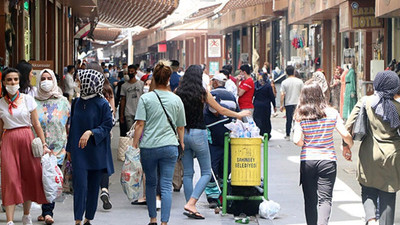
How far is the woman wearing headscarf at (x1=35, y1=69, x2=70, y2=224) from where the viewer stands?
9172 millimetres

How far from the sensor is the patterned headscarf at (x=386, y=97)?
7691 mm

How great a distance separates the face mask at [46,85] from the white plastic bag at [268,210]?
8.92 ft

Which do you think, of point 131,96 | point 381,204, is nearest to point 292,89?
point 131,96

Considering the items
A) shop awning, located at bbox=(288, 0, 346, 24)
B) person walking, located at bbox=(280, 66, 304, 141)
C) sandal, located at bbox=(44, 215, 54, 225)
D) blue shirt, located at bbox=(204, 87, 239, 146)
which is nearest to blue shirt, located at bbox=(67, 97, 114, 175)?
sandal, located at bbox=(44, 215, 54, 225)

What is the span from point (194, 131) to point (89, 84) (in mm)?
1556

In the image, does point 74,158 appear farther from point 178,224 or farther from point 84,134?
point 178,224

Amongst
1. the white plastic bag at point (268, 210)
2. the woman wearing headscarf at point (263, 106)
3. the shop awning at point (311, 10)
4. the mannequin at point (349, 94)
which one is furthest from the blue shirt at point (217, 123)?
the shop awning at point (311, 10)

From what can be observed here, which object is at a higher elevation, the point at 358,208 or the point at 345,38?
the point at 345,38

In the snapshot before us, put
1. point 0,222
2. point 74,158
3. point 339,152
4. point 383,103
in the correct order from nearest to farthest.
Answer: point 383,103 < point 74,158 < point 0,222 < point 339,152

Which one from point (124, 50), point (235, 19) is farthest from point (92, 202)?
point (124, 50)

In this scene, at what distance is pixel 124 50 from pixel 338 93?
83.0 metres

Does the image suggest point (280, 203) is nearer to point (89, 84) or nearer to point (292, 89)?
point (89, 84)

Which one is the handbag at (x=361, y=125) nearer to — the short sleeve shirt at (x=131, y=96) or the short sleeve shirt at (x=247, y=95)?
the short sleeve shirt at (x=131, y=96)

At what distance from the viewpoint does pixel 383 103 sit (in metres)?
7.73
